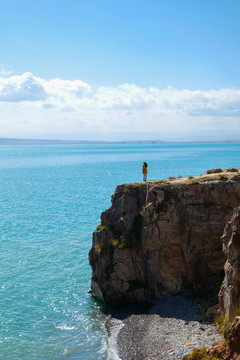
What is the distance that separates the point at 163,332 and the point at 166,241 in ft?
28.4

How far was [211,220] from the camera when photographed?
3425cm

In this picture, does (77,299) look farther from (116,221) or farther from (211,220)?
(211,220)

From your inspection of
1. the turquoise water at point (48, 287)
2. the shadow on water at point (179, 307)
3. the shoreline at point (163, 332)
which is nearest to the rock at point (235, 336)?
the shoreline at point (163, 332)

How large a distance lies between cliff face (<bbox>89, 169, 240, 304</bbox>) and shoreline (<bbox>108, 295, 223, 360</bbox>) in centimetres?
228

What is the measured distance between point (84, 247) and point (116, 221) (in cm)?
1499

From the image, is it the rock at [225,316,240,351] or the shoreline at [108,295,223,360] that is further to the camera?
the shoreline at [108,295,223,360]

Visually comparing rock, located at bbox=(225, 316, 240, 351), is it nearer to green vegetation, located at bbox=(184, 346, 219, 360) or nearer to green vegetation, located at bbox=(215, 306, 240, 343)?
green vegetation, located at bbox=(184, 346, 219, 360)

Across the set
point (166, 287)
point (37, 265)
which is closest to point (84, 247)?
point (37, 265)

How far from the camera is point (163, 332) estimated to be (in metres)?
29.7

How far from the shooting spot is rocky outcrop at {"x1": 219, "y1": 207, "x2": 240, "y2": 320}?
24.3 metres

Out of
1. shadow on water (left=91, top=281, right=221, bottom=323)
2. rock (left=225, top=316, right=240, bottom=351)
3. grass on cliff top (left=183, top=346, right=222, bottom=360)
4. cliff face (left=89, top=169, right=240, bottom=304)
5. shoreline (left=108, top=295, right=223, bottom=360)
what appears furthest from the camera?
cliff face (left=89, top=169, right=240, bottom=304)

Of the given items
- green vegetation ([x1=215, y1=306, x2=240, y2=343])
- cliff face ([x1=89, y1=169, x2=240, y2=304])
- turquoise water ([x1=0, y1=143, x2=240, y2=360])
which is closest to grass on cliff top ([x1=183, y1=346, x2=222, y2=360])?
green vegetation ([x1=215, y1=306, x2=240, y2=343])

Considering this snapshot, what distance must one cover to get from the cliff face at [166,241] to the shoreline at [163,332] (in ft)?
7.48

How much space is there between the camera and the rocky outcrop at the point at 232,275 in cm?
2433
